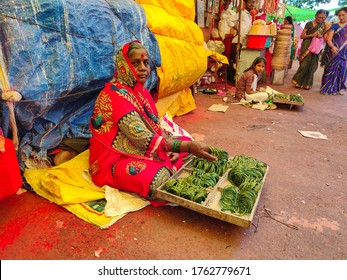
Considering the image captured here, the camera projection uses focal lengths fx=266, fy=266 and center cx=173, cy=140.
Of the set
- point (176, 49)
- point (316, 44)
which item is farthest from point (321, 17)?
point (176, 49)

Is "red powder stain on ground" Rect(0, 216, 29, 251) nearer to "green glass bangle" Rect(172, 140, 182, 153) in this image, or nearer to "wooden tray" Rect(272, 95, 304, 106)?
"green glass bangle" Rect(172, 140, 182, 153)

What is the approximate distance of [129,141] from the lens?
2.26 m

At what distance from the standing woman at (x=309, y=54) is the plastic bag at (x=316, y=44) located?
10cm

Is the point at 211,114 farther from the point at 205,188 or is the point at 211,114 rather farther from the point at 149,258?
the point at 149,258

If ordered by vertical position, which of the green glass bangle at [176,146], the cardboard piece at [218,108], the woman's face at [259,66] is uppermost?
the green glass bangle at [176,146]

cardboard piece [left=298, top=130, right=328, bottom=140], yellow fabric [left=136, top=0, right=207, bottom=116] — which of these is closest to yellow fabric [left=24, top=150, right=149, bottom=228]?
yellow fabric [left=136, top=0, right=207, bottom=116]

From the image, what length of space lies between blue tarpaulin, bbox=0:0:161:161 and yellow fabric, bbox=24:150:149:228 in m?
0.28

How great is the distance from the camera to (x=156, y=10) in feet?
12.8

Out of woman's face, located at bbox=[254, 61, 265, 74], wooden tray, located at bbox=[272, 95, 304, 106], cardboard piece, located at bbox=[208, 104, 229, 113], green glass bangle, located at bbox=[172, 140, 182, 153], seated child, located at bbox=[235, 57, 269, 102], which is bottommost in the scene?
cardboard piece, located at bbox=[208, 104, 229, 113]

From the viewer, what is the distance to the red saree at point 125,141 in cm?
213

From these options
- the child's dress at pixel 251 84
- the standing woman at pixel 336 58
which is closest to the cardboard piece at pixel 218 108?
the child's dress at pixel 251 84

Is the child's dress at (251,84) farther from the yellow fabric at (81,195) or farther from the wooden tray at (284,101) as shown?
the yellow fabric at (81,195)

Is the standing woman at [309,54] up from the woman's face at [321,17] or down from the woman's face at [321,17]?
down

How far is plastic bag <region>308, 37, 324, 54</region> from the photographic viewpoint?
23.4 ft
